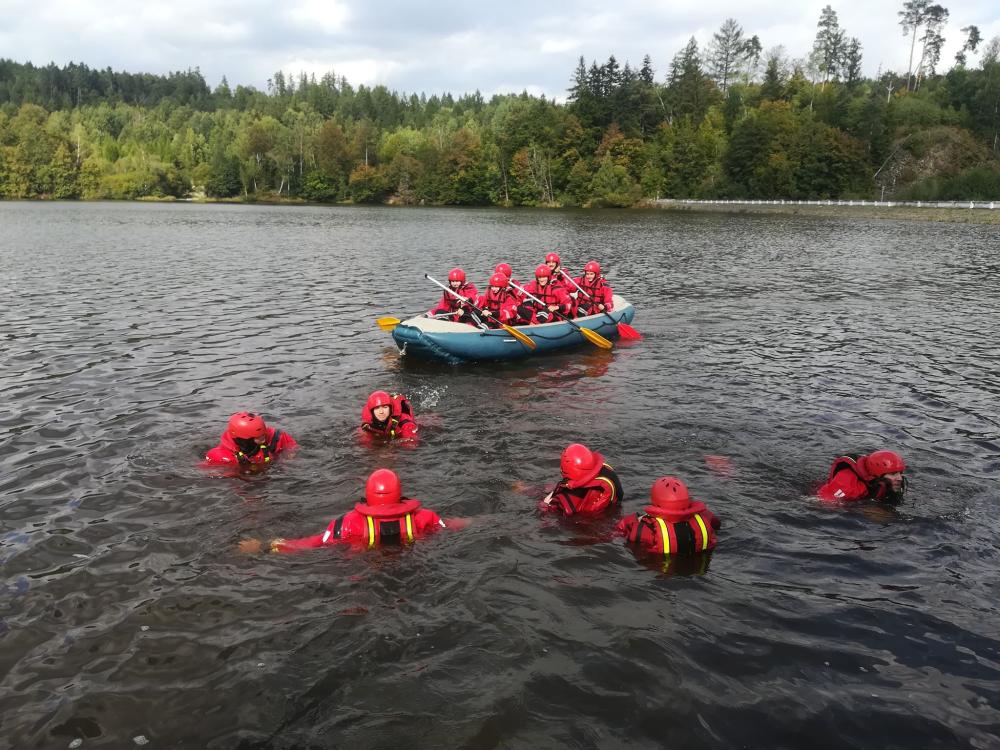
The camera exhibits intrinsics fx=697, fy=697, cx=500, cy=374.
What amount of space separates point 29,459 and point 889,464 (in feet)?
39.2

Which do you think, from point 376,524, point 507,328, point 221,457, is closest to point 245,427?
point 221,457

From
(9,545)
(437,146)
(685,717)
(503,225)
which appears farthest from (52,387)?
(437,146)

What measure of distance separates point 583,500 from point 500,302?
9.48m

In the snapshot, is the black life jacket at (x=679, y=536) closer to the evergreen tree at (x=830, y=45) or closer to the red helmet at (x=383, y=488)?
the red helmet at (x=383, y=488)

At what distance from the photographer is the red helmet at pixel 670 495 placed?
25.3 feet

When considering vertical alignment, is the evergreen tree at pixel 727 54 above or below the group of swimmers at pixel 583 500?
above

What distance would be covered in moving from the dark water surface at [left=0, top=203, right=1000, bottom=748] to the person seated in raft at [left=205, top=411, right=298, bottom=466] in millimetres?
361

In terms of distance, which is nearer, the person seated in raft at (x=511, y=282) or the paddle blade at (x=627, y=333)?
the person seated in raft at (x=511, y=282)

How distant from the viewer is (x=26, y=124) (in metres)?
128

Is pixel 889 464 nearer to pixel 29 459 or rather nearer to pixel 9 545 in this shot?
pixel 9 545

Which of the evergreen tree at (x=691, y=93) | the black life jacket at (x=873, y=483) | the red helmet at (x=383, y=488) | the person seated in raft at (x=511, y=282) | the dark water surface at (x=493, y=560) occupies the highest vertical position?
the evergreen tree at (x=691, y=93)

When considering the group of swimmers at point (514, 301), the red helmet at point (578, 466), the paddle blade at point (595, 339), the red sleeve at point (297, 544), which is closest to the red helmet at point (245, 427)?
the red sleeve at point (297, 544)

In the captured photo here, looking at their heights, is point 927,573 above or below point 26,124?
below

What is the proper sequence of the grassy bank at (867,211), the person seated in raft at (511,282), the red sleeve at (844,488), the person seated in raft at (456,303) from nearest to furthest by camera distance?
the red sleeve at (844,488) → the person seated in raft at (456,303) → the person seated in raft at (511,282) → the grassy bank at (867,211)
